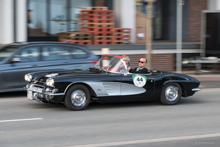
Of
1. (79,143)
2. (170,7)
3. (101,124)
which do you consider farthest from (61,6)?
(79,143)

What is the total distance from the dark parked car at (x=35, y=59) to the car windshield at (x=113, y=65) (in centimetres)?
176

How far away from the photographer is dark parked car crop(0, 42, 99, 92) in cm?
984

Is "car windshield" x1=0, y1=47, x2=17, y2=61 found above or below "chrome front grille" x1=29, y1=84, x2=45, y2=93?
above

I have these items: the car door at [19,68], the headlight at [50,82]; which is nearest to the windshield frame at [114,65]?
the headlight at [50,82]

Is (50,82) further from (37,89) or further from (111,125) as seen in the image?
(111,125)

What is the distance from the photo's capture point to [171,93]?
30.5 ft

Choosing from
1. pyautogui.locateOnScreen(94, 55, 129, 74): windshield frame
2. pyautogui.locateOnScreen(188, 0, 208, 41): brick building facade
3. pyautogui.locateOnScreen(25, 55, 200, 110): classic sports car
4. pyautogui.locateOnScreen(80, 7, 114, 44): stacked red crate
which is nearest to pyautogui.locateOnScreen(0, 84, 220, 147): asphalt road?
pyautogui.locateOnScreen(25, 55, 200, 110): classic sports car

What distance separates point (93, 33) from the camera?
52.9ft

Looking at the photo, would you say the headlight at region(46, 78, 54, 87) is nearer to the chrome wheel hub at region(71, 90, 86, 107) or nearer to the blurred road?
the chrome wheel hub at region(71, 90, 86, 107)

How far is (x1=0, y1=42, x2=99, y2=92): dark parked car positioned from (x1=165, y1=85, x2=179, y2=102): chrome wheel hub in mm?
2578

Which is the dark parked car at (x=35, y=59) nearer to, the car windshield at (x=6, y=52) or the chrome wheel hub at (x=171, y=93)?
the car windshield at (x=6, y=52)

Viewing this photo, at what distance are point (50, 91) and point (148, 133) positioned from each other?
8.25 feet

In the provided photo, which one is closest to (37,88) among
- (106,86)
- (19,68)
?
(106,86)

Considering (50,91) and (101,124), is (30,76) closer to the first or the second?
(50,91)
